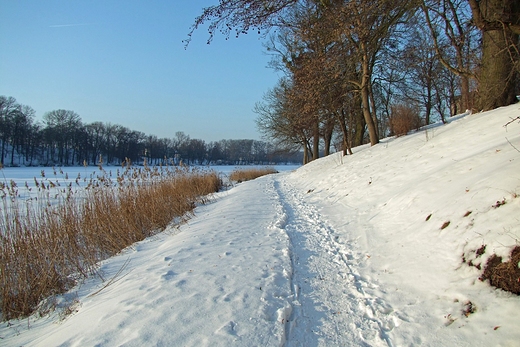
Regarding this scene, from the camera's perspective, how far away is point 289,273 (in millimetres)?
3289

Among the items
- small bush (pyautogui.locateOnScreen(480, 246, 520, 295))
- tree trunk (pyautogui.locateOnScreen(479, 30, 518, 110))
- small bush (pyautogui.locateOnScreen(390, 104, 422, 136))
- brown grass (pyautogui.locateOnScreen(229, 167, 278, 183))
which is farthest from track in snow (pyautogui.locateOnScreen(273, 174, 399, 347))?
brown grass (pyautogui.locateOnScreen(229, 167, 278, 183))

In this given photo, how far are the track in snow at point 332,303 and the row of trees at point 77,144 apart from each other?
26.4 m

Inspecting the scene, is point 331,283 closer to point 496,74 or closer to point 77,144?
point 496,74

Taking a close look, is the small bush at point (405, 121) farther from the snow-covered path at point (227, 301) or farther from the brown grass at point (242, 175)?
the brown grass at point (242, 175)

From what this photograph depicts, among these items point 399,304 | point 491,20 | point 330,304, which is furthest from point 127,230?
point 491,20

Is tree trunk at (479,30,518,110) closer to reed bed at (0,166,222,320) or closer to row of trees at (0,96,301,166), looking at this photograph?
reed bed at (0,166,222,320)

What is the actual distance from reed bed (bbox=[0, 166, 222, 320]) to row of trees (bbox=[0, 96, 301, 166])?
23215 millimetres

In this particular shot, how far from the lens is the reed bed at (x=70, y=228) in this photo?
3438 mm

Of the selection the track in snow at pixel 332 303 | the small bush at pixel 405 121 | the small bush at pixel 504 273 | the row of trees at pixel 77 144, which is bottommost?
the track in snow at pixel 332 303

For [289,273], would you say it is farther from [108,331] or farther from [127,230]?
[127,230]

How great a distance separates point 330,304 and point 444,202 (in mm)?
2316

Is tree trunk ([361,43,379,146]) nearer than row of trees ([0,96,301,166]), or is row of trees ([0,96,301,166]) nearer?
tree trunk ([361,43,379,146])

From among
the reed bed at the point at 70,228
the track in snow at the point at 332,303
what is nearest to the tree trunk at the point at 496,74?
the track in snow at the point at 332,303

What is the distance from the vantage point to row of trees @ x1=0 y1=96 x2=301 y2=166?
1933 inches
